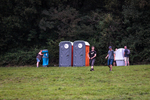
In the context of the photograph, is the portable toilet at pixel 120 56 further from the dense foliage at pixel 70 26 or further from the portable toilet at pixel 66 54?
the portable toilet at pixel 66 54

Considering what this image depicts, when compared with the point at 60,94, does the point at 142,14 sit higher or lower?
higher

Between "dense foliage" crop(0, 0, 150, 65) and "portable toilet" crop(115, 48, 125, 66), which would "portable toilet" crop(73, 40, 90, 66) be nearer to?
"portable toilet" crop(115, 48, 125, 66)

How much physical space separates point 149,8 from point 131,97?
78.4 feet

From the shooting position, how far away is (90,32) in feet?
107

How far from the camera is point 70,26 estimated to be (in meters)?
32.5

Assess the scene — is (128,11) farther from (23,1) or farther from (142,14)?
(23,1)

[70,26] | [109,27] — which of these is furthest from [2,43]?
[109,27]

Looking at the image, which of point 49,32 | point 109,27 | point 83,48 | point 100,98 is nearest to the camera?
point 100,98

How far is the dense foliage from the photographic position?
29688mm

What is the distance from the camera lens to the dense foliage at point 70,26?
29.7m

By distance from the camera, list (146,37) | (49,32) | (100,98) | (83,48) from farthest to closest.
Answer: (49,32)
(146,37)
(83,48)
(100,98)

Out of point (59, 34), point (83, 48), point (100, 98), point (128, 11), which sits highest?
point (128, 11)

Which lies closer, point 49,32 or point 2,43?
point 2,43

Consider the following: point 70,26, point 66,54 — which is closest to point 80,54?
point 66,54
